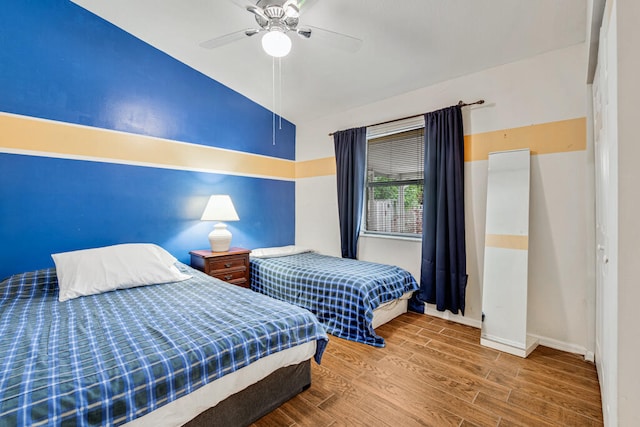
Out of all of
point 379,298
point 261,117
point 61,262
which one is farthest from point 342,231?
point 61,262

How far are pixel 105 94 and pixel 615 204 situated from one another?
3686mm

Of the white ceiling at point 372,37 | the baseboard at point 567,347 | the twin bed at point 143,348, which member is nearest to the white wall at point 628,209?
the twin bed at point 143,348

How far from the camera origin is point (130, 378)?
3.53ft

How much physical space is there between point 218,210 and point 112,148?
1.15m

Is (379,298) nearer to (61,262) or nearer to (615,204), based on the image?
(615,204)

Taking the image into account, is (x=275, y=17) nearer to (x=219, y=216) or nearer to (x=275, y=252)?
(x=219, y=216)

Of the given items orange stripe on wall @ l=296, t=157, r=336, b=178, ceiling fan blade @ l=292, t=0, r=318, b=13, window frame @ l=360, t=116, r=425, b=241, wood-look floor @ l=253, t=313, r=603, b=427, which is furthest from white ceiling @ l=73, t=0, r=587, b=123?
wood-look floor @ l=253, t=313, r=603, b=427

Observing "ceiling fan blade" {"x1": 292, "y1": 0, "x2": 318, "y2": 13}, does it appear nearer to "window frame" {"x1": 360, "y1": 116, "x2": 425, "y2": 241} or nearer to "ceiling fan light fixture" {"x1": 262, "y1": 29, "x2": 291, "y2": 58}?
"ceiling fan light fixture" {"x1": 262, "y1": 29, "x2": 291, "y2": 58}

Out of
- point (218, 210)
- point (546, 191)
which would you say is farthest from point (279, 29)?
point (546, 191)

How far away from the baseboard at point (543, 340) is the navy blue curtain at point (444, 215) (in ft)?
0.38

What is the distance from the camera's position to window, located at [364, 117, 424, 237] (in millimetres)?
3305

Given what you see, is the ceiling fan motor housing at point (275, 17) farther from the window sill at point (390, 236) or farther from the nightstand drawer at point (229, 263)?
the window sill at point (390, 236)

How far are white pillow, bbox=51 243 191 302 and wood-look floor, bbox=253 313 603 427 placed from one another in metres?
A: 1.47

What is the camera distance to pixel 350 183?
12.1ft
